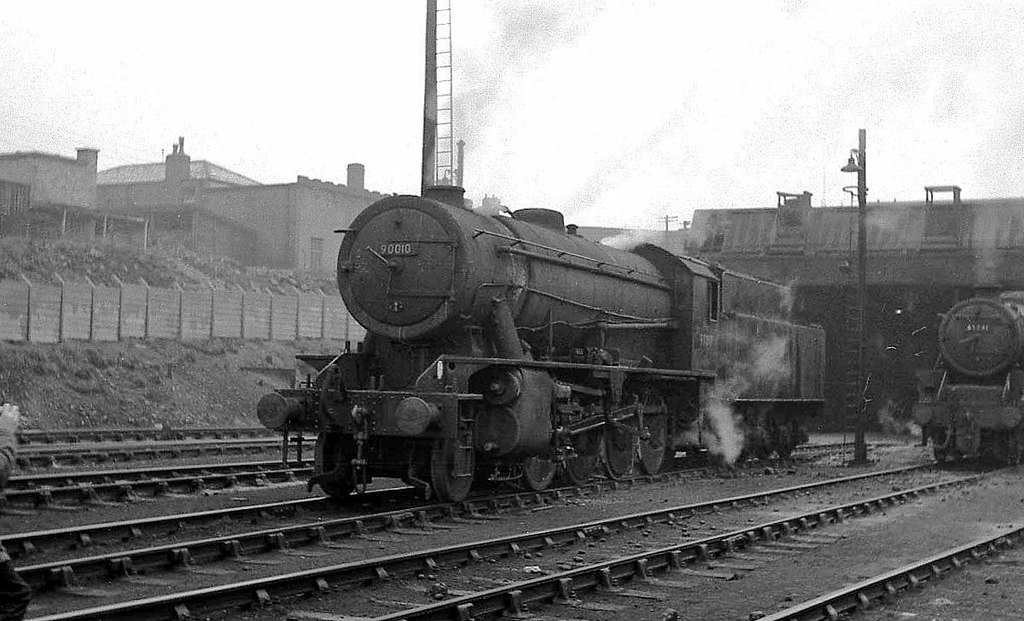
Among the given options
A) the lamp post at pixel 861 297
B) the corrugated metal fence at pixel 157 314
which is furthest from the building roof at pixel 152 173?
the lamp post at pixel 861 297

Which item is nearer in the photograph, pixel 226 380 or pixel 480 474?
pixel 480 474

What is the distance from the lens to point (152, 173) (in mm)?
59312

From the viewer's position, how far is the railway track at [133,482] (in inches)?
476

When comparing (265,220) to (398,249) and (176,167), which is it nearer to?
(176,167)

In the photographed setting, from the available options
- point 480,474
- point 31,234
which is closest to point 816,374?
point 480,474

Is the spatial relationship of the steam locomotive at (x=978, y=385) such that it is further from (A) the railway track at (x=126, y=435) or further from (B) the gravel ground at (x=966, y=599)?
(A) the railway track at (x=126, y=435)

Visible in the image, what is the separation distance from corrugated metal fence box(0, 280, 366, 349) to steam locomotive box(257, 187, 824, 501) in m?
9.74

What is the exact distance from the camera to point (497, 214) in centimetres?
1380

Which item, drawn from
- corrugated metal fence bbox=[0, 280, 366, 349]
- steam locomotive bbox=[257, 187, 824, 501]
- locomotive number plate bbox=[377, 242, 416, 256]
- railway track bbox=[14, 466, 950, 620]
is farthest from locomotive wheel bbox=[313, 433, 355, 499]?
corrugated metal fence bbox=[0, 280, 366, 349]

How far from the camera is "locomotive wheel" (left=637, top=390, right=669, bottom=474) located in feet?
52.3

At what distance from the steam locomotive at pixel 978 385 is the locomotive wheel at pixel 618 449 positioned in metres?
7.71

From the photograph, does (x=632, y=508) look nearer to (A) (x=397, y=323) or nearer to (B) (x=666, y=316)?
(A) (x=397, y=323)

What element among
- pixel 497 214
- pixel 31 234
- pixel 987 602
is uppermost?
pixel 31 234

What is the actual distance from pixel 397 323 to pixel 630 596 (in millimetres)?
5154
